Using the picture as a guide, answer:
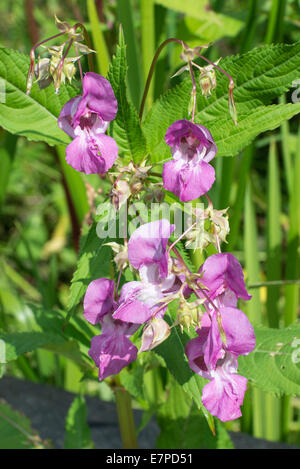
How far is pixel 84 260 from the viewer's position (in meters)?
0.72

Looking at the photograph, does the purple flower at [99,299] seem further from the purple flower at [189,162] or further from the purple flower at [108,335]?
the purple flower at [189,162]

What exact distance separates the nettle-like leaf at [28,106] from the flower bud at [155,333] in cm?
33

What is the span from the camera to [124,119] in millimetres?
744

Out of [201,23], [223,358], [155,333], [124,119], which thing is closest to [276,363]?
[223,358]

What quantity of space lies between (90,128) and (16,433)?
71 cm

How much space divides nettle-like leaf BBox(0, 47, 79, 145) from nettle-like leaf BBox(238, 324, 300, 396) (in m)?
0.43

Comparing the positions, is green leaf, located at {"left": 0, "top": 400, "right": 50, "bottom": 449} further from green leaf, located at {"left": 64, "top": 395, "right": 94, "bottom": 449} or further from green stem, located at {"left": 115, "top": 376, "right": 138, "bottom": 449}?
green stem, located at {"left": 115, "top": 376, "right": 138, "bottom": 449}

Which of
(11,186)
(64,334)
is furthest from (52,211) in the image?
(64,334)

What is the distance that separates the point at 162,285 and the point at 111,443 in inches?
30.4

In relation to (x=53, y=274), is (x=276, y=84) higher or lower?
higher

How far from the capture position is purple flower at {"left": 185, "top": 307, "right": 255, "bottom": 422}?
23.8 inches

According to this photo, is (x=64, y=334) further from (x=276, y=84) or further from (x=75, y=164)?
(x=276, y=84)

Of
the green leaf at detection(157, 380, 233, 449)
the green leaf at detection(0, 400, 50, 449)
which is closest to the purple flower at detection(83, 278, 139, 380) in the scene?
the green leaf at detection(157, 380, 233, 449)

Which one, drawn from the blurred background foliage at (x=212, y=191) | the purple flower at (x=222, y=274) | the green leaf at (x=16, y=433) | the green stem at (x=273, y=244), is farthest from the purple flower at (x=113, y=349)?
the green stem at (x=273, y=244)
